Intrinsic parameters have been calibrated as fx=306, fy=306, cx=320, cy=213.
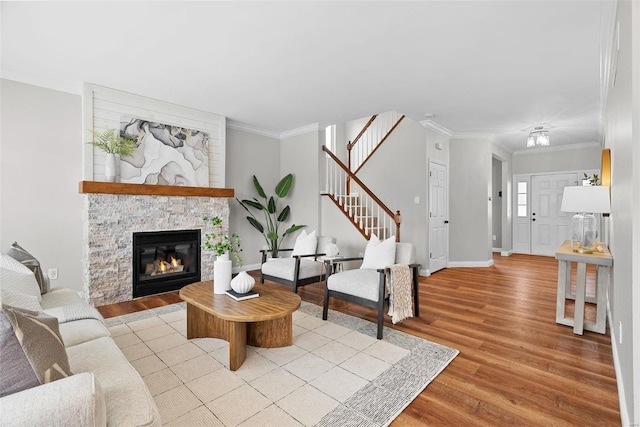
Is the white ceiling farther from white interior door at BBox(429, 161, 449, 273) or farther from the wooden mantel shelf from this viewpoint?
white interior door at BBox(429, 161, 449, 273)

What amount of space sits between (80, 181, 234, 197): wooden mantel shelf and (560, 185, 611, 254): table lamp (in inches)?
170

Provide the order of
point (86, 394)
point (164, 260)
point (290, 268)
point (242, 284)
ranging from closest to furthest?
point (86, 394)
point (242, 284)
point (290, 268)
point (164, 260)

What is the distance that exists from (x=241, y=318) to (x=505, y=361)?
6.74 feet

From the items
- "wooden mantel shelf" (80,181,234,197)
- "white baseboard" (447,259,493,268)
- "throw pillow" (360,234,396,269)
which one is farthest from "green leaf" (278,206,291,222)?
"white baseboard" (447,259,493,268)

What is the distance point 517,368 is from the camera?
229 cm

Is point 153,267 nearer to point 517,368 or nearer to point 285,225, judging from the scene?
point 285,225

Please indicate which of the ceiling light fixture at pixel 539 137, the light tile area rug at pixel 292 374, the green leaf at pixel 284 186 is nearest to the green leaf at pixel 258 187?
the green leaf at pixel 284 186

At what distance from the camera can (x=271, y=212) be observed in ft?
18.9

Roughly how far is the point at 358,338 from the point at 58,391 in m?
2.22

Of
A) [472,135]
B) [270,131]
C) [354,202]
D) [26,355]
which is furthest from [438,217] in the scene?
[26,355]

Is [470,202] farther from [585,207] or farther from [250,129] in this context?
[250,129]

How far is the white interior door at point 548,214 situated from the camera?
7.26 meters

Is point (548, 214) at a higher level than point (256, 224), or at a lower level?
higher

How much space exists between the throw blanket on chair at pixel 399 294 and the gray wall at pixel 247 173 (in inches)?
128
